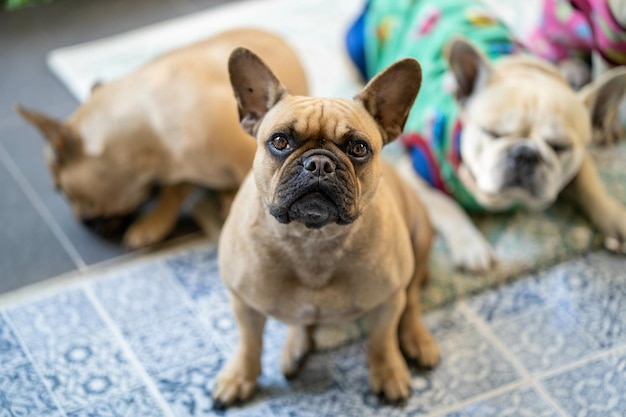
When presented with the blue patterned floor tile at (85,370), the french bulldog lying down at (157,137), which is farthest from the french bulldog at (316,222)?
the french bulldog lying down at (157,137)

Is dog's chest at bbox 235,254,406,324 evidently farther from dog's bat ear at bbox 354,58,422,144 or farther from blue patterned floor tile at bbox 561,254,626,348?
blue patterned floor tile at bbox 561,254,626,348

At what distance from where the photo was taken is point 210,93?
2.09 meters

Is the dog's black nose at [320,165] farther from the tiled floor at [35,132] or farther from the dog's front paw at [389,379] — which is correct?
the tiled floor at [35,132]

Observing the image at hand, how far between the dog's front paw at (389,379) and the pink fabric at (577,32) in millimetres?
1127

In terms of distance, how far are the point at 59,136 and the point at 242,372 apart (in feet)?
2.57

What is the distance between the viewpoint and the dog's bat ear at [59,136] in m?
2.09

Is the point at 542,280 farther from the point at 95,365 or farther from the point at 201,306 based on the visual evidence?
the point at 95,365

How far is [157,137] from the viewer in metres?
2.13

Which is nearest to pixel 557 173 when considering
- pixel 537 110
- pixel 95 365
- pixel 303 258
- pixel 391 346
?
pixel 537 110

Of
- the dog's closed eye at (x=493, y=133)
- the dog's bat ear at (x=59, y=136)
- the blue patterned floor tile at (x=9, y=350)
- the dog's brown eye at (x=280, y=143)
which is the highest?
the dog's brown eye at (x=280, y=143)

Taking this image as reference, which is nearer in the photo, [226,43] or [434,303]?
[434,303]

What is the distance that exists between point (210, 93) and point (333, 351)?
69cm

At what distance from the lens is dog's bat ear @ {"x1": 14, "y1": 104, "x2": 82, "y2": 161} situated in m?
2.09

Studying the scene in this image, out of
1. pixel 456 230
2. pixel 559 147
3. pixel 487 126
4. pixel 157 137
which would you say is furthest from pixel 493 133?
pixel 157 137
